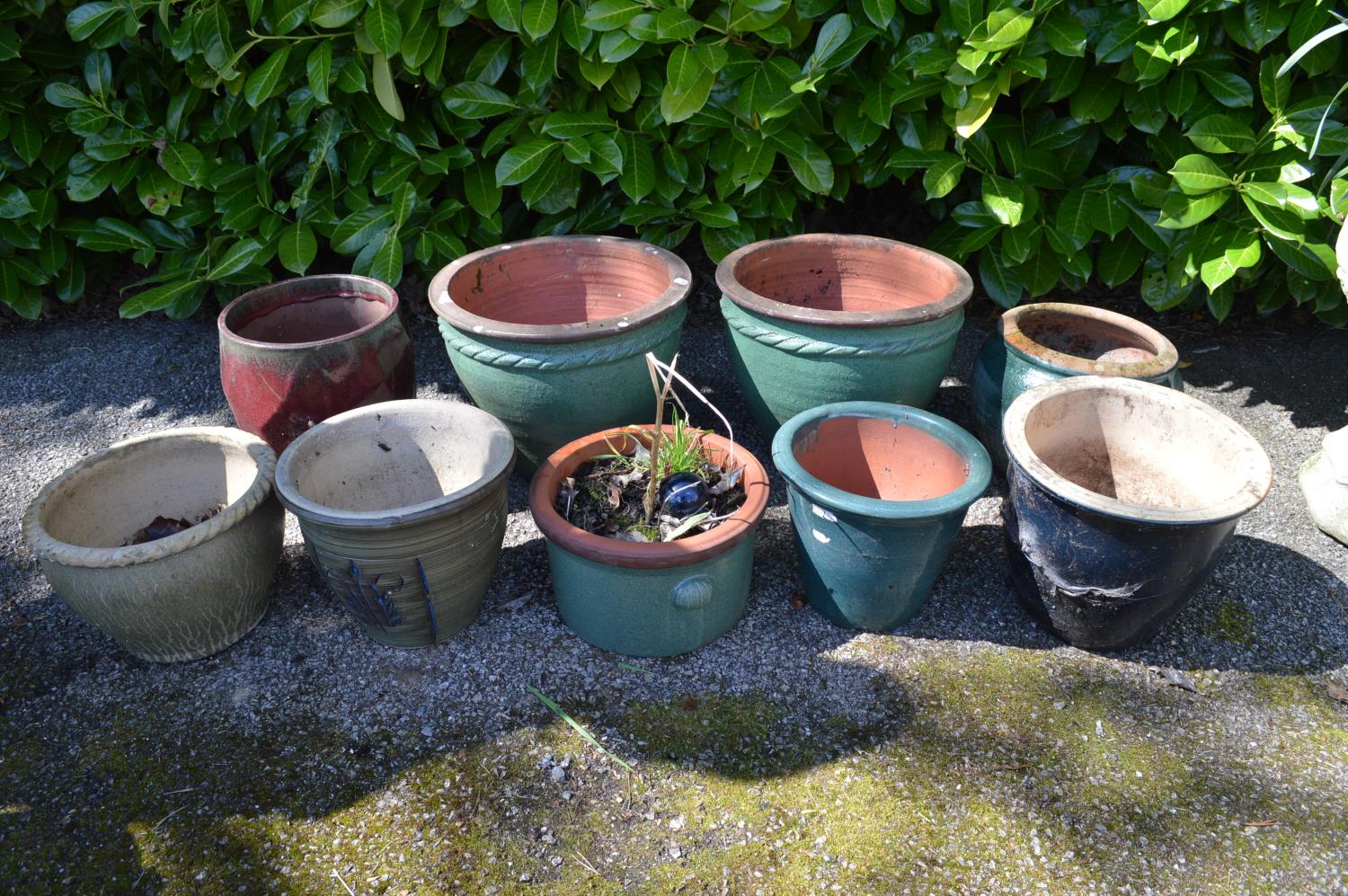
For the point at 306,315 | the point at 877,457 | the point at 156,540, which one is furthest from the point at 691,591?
the point at 306,315

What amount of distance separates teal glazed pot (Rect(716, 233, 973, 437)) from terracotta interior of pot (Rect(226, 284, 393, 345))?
1148 millimetres

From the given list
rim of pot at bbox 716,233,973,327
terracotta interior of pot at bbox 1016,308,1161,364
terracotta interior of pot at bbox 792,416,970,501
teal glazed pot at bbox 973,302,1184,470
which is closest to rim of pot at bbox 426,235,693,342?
rim of pot at bbox 716,233,973,327

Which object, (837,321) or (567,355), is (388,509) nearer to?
(567,355)

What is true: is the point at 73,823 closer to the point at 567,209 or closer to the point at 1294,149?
the point at 567,209

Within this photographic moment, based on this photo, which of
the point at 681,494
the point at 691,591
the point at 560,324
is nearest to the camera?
the point at 691,591

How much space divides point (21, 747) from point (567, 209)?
2332 mm

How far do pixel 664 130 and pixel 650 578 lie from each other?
177 centimetres

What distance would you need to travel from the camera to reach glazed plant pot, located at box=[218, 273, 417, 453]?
257 centimetres

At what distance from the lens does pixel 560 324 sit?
274 cm

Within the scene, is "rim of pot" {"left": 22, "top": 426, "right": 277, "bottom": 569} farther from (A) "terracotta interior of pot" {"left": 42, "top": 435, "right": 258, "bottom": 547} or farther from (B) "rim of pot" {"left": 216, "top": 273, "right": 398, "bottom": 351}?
(B) "rim of pot" {"left": 216, "top": 273, "right": 398, "bottom": 351}

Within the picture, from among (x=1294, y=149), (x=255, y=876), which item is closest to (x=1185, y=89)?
(x=1294, y=149)

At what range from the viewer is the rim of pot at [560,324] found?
2.46 metres

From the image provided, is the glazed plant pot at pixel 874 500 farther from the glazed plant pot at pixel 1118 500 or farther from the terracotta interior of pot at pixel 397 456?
the terracotta interior of pot at pixel 397 456

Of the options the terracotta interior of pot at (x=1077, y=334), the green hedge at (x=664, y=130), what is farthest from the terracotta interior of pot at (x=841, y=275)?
the terracotta interior of pot at (x=1077, y=334)
